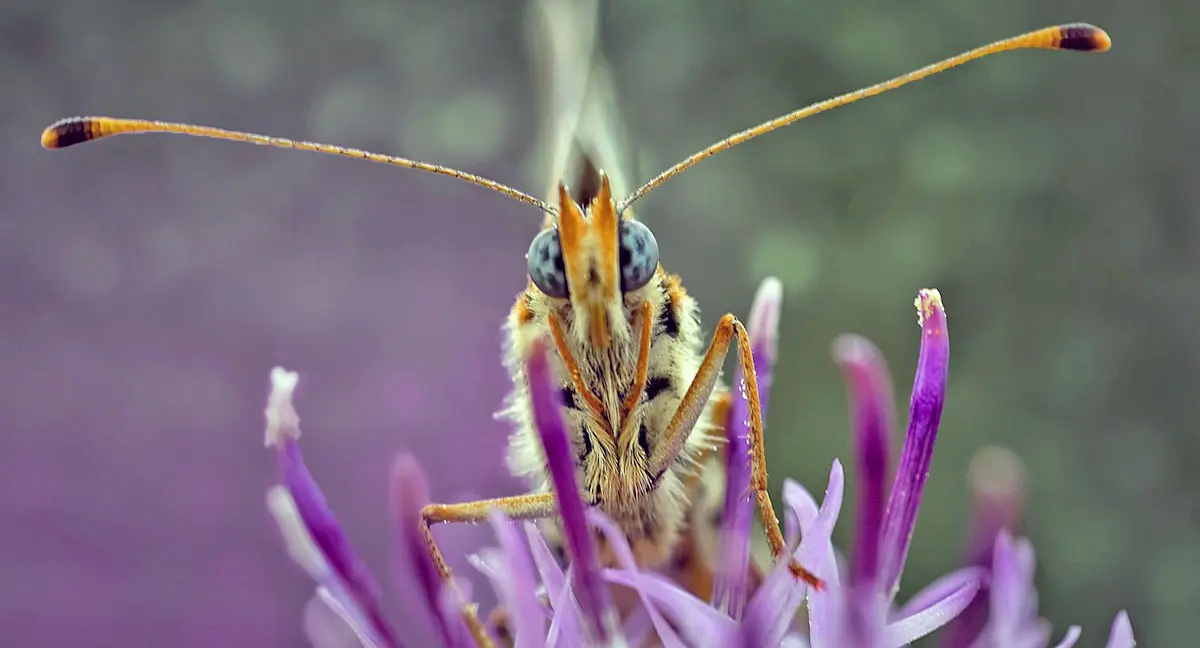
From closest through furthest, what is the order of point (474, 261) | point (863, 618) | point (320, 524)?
point (863, 618) < point (320, 524) < point (474, 261)

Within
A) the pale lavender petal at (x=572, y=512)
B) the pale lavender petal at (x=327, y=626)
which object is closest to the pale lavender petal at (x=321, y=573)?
the pale lavender petal at (x=327, y=626)

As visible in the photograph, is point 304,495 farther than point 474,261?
No

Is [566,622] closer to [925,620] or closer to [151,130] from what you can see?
[925,620]

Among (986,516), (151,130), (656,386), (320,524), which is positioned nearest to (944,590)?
(986,516)

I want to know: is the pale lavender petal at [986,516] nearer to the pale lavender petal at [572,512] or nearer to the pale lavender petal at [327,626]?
the pale lavender petal at [572,512]

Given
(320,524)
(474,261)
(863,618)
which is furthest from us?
(474,261)

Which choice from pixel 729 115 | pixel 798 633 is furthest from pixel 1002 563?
pixel 729 115
